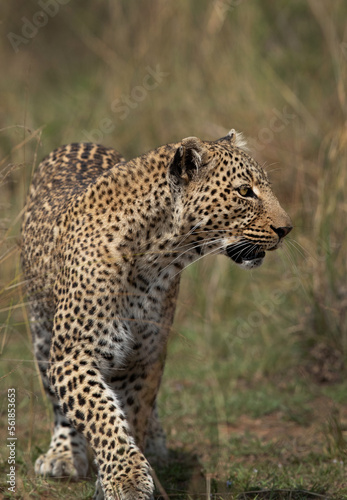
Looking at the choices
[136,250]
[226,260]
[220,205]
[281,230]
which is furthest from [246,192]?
[226,260]

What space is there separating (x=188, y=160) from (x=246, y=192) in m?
0.40

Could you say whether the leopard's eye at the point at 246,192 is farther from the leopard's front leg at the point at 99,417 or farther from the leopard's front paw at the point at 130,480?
the leopard's front paw at the point at 130,480

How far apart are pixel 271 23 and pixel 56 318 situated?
7826 millimetres

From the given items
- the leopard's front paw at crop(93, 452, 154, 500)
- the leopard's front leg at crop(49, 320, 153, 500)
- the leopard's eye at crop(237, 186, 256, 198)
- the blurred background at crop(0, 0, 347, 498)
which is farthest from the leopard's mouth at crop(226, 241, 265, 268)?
the leopard's front paw at crop(93, 452, 154, 500)

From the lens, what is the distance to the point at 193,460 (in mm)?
Result: 6203

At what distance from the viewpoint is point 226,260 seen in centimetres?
910

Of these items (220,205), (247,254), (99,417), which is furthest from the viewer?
(247,254)

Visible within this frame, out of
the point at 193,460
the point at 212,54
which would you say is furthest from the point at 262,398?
the point at 212,54

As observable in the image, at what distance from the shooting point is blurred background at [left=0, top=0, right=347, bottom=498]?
5.98m

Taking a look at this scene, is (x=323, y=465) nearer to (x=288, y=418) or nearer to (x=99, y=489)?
(x=288, y=418)

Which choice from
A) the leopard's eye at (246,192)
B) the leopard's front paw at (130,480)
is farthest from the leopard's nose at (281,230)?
the leopard's front paw at (130,480)

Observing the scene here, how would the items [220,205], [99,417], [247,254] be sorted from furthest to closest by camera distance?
[247,254] < [220,205] < [99,417]

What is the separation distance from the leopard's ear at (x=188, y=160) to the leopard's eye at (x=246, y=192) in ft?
0.93

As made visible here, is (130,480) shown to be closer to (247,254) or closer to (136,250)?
(136,250)
